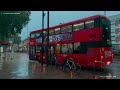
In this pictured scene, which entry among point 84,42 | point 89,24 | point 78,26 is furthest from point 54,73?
point 78,26

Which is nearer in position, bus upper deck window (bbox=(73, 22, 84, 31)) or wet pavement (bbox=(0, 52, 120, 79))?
wet pavement (bbox=(0, 52, 120, 79))

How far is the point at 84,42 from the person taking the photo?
16859mm

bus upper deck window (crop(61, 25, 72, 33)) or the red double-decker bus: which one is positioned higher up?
bus upper deck window (crop(61, 25, 72, 33))

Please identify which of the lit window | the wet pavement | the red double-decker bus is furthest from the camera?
the lit window

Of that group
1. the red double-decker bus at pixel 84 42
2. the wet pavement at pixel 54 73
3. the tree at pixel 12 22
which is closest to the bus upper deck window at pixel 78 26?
the red double-decker bus at pixel 84 42

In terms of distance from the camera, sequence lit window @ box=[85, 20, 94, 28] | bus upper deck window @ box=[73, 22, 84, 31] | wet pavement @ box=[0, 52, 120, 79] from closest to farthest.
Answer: wet pavement @ box=[0, 52, 120, 79], lit window @ box=[85, 20, 94, 28], bus upper deck window @ box=[73, 22, 84, 31]

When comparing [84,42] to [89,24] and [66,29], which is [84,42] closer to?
[89,24]

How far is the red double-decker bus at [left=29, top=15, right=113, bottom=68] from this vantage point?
15922 mm

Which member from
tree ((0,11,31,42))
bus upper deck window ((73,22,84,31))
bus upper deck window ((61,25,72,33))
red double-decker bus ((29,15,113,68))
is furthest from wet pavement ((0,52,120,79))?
tree ((0,11,31,42))

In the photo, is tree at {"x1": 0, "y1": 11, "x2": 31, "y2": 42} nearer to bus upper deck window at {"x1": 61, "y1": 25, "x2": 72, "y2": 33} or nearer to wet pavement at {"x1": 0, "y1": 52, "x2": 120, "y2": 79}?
bus upper deck window at {"x1": 61, "y1": 25, "x2": 72, "y2": 33}

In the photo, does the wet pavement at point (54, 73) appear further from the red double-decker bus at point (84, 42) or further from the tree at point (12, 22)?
the tree at point (12, 22)

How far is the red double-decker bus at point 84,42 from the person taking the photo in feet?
52.2
